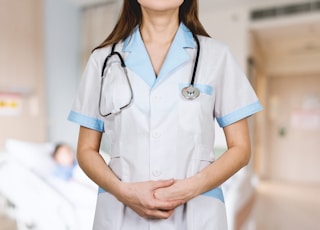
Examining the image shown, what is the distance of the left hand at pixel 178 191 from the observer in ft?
1.57

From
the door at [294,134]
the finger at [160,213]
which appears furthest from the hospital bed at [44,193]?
the door at [294,134]

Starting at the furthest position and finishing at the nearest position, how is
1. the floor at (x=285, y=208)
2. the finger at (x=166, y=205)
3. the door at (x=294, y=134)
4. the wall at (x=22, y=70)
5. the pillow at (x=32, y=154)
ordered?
1. the door at (x=294, y=134)
2. the floor at (x=285, y=208)
3. the wall at (x=22, y=70)
4. the pillow at (x=32, y=154)
5. the finger at (x=166, y=205)

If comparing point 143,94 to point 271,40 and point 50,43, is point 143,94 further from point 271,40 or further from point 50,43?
point 271,40

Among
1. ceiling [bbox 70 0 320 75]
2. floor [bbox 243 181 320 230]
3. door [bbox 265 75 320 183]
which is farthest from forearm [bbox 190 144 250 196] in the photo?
door [bbox 265 75 320 183]

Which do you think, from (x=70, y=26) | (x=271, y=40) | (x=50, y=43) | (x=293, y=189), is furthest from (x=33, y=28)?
(x=293, y=189)

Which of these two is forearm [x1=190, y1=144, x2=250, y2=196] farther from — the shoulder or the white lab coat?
the shoulder

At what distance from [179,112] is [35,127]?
1.34 meters

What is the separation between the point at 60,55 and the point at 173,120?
111cm

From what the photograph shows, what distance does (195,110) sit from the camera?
0.51m

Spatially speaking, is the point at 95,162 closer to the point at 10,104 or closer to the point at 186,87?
the point at 186,87

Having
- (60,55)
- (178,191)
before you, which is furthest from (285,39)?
(178,191)

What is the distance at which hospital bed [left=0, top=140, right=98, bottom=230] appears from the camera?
1039mm

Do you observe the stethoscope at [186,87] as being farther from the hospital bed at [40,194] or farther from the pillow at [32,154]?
the pillow at [32,154]

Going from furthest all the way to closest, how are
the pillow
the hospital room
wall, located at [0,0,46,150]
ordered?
wall, located at [0,0,46,150] → the pillow → the hospital room
